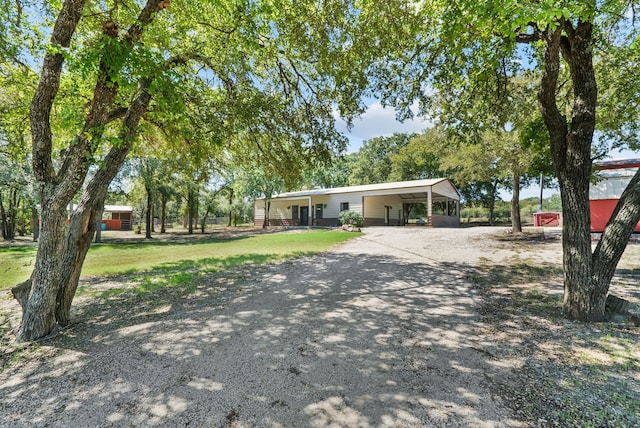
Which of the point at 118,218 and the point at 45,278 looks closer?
the point at 45,278

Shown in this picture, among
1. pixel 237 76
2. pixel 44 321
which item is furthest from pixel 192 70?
pixel 44 321

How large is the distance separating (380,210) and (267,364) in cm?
2373

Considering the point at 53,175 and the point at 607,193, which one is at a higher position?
the point at 607,193

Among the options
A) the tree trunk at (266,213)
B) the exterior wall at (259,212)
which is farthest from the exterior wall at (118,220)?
the tree trunk at (266,213)

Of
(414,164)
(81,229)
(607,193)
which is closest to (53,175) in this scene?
(81,229)

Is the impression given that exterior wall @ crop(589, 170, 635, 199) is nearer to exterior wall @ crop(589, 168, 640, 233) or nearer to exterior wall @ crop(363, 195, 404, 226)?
exterior wall @ crop(589, 168, 640, 233)

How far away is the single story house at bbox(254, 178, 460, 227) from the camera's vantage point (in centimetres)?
2198

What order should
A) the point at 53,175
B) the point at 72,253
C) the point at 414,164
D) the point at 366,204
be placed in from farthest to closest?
1. the point at 414,164
2. the point at 366,204
3. the point at 72,253
4. the point at 53,175

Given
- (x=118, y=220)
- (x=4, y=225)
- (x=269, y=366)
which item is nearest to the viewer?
(x=269, y=366)

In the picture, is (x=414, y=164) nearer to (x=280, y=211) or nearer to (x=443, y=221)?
(x=443, y=221)

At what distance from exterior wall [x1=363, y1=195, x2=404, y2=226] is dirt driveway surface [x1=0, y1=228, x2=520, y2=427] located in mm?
18903

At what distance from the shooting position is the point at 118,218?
123 feet

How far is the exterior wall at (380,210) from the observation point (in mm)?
24011

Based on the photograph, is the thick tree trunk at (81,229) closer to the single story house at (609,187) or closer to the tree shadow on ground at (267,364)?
the tree shadow on ground at (267,364)
